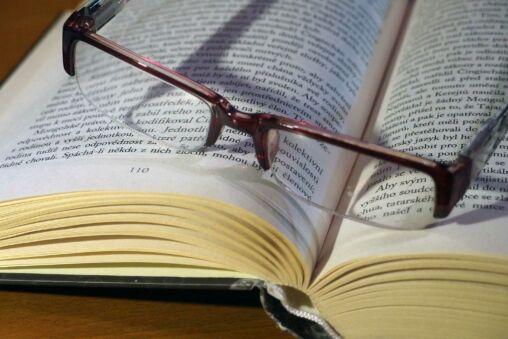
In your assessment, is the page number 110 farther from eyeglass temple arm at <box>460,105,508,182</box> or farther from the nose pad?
eyeglass temple arm at <box>460,105,508,182</box>

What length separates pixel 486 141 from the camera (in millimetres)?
486

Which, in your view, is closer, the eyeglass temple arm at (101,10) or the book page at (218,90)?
the book page at (218,90)

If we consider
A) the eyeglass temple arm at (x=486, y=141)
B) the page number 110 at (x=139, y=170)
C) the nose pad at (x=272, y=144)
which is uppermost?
the eyeglass temple arm at (x=486, y=141)

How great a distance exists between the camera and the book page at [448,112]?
456 millimetres

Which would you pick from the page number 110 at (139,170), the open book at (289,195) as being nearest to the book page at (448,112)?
the open book at (289,195)

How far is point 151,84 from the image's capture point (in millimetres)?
626

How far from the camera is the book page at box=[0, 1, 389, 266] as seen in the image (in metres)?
0.49

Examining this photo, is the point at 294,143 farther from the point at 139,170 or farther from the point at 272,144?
the point at 139,170

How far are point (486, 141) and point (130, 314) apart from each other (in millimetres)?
291

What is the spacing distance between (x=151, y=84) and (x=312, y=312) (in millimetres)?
270

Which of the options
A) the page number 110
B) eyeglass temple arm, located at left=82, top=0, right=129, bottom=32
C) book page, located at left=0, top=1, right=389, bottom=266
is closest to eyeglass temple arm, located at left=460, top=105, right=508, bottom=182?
book page, located at left=0, top=1, right=389, bottom=266

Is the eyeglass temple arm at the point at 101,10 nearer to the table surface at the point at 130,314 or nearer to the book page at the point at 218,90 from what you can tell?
the book page at the point at 218,90

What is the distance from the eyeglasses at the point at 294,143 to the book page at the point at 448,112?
0.03ft

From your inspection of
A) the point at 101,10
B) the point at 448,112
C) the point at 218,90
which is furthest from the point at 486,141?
the point at 101,10
